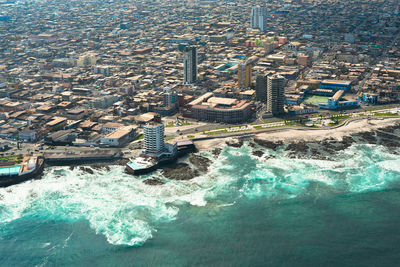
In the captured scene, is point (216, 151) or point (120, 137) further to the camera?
point (120, 137)

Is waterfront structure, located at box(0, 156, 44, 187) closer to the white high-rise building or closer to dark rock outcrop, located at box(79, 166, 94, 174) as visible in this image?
dark rock outcrop, located at box(79, 166, 94, 174)

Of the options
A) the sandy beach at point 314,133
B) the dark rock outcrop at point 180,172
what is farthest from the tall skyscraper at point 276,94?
the dark rock outcrop at point 180,172

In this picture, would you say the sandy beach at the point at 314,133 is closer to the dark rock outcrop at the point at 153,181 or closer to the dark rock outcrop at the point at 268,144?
the dark rock outcrop at the point at 268,144

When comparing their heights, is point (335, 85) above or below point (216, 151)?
above

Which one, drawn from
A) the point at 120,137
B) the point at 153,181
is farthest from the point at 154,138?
the point at 153,181

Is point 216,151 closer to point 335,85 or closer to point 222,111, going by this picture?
point 222,111

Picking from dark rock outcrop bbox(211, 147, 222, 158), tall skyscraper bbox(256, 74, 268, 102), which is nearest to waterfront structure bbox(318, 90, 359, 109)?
tall skyscraper bbox(256, 74, 268, 102)

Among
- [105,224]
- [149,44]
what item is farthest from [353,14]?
[105,224]
